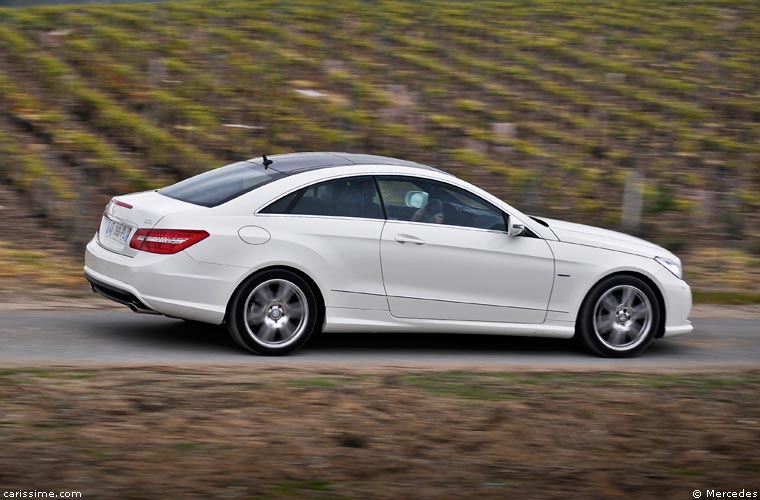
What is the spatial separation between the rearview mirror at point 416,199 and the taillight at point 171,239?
5.42ft

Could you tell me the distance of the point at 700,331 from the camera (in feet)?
37.7

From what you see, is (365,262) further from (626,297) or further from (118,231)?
(626,297)

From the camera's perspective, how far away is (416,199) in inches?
371

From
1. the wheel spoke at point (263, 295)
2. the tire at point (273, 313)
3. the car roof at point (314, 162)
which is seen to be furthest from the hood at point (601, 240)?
the wheel spoke at point (263, 295)

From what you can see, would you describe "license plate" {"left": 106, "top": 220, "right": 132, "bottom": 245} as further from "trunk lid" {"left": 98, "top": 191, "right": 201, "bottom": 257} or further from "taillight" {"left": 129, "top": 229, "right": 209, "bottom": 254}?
"taillight" {"left": 129, "top": 229, "right": 209, "bottom": 254}

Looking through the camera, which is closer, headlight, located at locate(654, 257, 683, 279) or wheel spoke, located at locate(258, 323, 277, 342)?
wheel spoke, located at locate(258, 323, 277, 342)

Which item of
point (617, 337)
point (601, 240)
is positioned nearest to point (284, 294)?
point (601, 240)

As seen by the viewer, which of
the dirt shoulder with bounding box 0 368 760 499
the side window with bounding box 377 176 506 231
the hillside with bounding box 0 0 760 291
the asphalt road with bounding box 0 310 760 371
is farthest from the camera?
the hillside with bounding box 0 0 760 291

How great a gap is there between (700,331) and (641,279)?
1.90 metres

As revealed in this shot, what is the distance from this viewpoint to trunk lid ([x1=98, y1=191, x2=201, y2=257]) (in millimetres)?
8812

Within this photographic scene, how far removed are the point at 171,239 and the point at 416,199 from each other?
6.44 feet

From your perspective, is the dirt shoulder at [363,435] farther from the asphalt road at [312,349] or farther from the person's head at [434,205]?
the person's head at [434,205]

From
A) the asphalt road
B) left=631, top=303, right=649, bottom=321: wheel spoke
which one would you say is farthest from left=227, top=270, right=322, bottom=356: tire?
left=631, top=303, right=649, bottom=321: wheel spoke

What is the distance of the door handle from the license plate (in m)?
2.01
